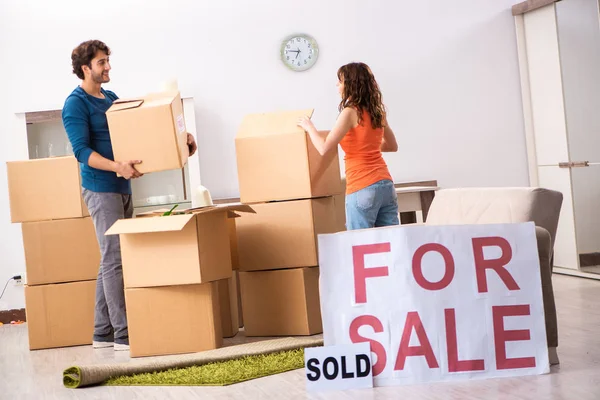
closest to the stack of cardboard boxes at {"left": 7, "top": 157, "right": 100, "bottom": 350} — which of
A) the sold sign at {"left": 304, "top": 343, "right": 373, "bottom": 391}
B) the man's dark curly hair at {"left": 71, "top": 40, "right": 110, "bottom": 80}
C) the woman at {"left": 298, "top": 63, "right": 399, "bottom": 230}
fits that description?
the man's dark curly hair at {"left": 71, "top": 40, "right": 110, "bottom": 80}

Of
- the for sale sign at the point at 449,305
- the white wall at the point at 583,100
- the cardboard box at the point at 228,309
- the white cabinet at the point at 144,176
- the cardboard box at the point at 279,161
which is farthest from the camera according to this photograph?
the white cabinet at the point at 144,176

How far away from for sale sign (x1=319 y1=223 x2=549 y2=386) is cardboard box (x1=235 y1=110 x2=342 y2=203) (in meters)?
1.18

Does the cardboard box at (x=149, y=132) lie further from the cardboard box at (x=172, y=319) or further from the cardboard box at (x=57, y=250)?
the cardboard box at (x=57, y=250)

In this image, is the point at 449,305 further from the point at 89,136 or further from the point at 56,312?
the point at 56,312

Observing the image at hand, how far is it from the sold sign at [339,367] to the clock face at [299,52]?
3587mm

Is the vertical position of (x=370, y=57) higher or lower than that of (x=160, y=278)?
higher

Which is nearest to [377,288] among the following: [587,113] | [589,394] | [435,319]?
[435,319]

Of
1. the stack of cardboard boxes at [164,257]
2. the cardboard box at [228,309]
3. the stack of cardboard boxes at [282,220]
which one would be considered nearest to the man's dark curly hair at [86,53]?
the stack of cardboard boxes at [164,257]

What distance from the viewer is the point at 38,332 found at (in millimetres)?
4605

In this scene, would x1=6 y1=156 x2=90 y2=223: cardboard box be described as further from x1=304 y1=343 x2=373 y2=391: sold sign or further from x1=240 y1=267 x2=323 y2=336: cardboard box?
x1=304 y1=343 x2=373 y2=391: sold sign

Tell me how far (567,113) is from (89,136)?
320 centimetres

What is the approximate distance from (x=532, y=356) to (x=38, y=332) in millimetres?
2691

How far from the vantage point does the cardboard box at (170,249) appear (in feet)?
12.7

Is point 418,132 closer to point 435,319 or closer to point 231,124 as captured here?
point 231,124
